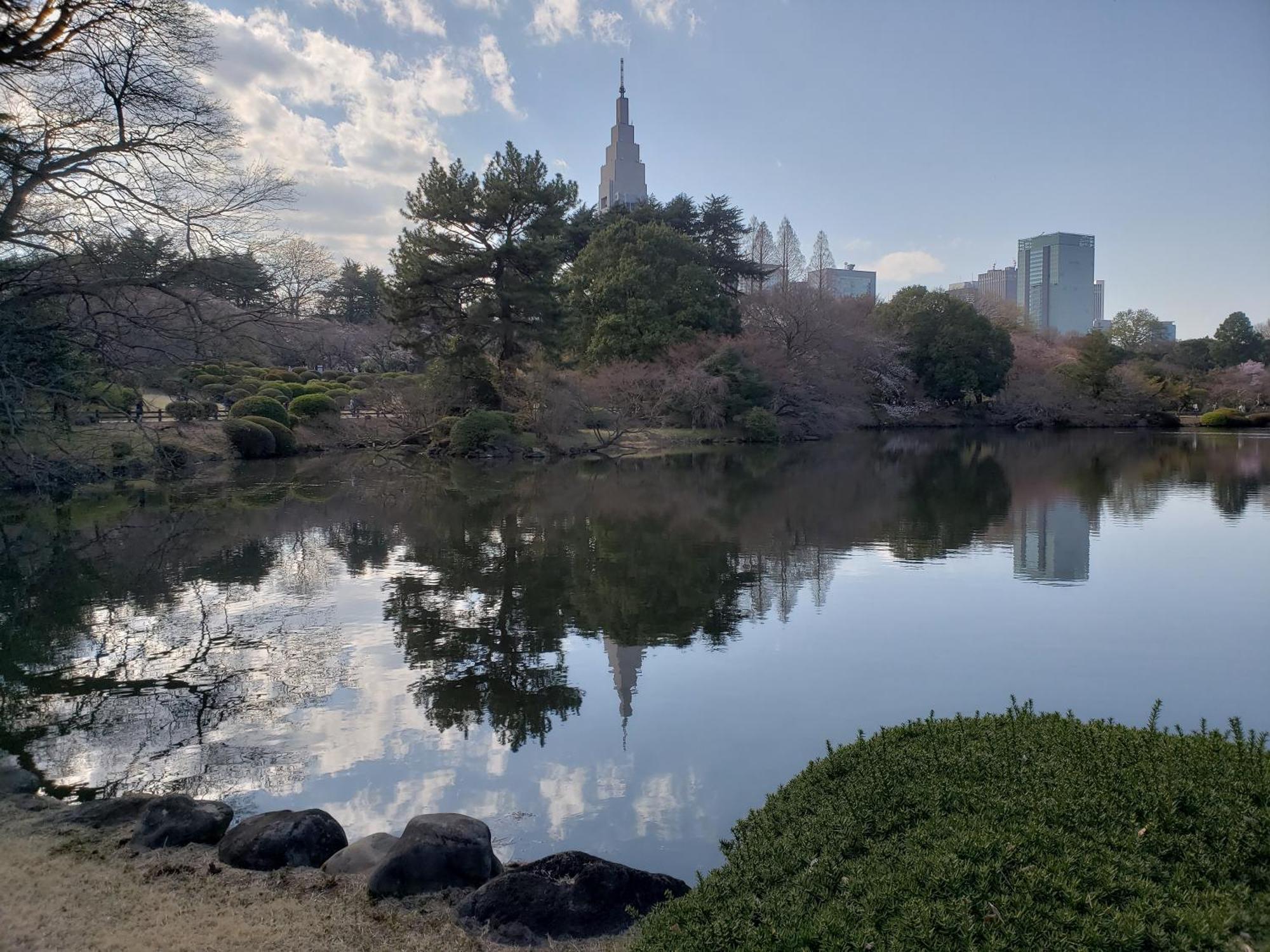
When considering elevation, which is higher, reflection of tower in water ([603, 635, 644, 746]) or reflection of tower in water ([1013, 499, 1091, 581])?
reflection of tower in water ([1013, 499, 1091, 581])

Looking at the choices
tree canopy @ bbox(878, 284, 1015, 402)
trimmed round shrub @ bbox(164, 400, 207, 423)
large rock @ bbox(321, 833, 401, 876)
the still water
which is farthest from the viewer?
tree canopy @ bbox(878, 284, 1015, 402)

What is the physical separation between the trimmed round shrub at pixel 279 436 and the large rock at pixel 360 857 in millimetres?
23051

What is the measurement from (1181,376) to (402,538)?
46.3 meters

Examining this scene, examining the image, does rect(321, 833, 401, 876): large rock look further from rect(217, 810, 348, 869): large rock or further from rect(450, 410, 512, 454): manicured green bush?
rect(450, 410, 512, 454): manicured green bush

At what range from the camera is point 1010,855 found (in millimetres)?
2227

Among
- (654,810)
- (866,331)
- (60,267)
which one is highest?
(866,331)

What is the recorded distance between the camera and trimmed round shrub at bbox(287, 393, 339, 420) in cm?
2678

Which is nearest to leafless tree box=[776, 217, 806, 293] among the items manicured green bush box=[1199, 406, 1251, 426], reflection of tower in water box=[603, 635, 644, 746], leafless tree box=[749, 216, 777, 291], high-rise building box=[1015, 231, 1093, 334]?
leafless tree box=[749, 216, 777, 291]

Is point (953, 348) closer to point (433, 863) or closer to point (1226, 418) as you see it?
point (1226, 418)

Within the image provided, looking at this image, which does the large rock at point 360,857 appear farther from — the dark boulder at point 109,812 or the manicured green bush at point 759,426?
the manicured green bush at point 759,426

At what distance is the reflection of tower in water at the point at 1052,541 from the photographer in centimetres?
1022

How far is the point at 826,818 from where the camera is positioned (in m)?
2.74

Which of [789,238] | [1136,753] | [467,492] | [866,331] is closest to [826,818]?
[1136,753]

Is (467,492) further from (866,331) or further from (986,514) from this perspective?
(866,331)
